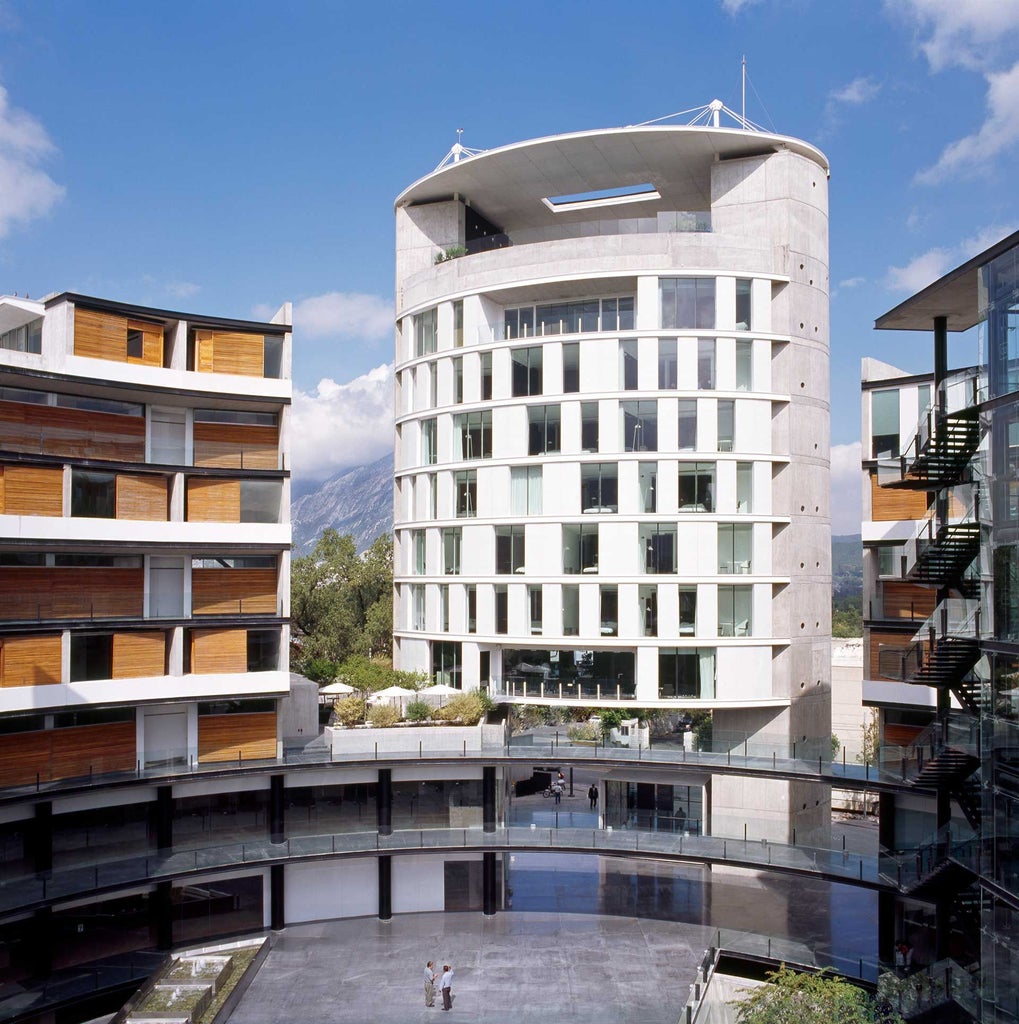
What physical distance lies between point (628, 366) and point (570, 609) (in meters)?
9.87

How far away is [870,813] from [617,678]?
1593 cm

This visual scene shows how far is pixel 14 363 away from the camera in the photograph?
32.3 meters

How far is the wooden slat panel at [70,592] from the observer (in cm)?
3341

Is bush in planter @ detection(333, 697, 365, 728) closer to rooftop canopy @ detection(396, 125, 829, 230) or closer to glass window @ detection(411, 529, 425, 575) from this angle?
glass window @ detection(411, 529, 425, 575)

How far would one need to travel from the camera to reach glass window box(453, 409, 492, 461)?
148 ft

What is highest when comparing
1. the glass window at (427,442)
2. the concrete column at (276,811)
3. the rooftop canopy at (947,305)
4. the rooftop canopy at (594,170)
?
the rooftop canopy at (594,170)

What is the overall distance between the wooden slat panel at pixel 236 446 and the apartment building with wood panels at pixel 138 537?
5 centimetres

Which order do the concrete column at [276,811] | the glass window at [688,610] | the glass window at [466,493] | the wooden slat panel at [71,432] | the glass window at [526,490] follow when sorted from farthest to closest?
1. the glass window at [466,493]
2. the glass window at [526,490]
3. the glass window at [688,610]
4. the concrete column at [276,811]
5. the wooden slat panel at [71,432]

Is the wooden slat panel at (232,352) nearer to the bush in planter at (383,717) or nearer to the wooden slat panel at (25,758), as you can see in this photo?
the bush in planter at (383,717)

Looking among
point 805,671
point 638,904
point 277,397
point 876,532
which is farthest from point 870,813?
point 277,397

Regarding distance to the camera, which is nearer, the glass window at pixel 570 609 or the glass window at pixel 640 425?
the glass window at pixel 640 425

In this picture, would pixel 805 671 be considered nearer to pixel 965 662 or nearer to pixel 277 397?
pixel 965 662

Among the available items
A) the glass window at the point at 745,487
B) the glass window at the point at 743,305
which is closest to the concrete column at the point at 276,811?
the glass window at the point at 745,487

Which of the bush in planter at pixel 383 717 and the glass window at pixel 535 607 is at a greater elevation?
the glass window at pixel 535 607
